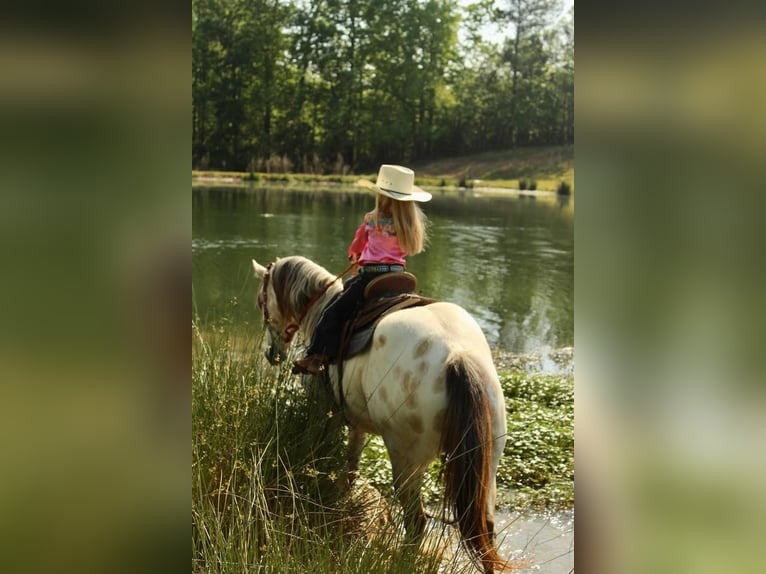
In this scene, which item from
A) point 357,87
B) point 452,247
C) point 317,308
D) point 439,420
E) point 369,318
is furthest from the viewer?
point 357,87

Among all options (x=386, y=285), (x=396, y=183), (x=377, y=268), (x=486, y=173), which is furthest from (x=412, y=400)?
(x=486, y=173)

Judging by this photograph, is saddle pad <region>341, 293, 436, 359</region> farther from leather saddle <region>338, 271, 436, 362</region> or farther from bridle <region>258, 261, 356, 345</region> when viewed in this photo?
bridle <region>258, 261, 356, 345</region>

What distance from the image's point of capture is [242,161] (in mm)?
29766

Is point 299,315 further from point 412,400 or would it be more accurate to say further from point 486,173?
point 486,173

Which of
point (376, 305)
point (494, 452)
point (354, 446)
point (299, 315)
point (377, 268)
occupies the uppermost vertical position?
point (377, 268)

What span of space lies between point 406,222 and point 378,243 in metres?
0.15

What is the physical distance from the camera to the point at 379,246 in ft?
9.34

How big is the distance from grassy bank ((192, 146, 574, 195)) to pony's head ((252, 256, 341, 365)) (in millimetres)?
24235

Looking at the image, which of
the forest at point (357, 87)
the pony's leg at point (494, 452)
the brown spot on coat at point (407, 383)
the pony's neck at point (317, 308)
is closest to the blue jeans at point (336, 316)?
the pony's neck at point (317, 308)

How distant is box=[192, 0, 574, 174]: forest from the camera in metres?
30.2

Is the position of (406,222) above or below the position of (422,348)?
above
